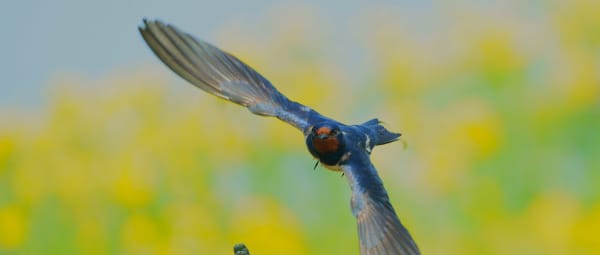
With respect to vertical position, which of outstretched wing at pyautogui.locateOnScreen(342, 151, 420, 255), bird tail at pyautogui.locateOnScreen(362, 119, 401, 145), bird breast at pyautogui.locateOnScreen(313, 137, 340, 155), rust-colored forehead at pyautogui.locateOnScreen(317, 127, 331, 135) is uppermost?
bird tail at pyautogui.locateOnScreen(362, 119, 401, 145)

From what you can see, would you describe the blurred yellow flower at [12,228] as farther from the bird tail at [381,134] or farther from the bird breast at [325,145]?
the bird breast at [325,145]

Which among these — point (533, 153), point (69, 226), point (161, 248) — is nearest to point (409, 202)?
point (533, 153)

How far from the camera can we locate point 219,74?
4.35ft

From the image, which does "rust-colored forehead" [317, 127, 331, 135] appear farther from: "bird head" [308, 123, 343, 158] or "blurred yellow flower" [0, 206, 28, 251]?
"blurred yellow flower" [0, 206, 28, 251]

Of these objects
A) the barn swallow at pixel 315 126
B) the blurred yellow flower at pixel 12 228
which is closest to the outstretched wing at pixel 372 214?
the barn swallow at pixel 315 126

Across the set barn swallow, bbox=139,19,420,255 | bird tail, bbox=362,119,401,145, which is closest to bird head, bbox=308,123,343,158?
barn swallow, bbox=139,19,420,255

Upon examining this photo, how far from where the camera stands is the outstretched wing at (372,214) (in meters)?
1.07

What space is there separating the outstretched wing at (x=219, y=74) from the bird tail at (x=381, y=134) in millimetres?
83

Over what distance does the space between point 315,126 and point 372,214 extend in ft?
0.48

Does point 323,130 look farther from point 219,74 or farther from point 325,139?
point 219,74

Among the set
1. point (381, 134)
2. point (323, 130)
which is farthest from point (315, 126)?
point (381, 134)

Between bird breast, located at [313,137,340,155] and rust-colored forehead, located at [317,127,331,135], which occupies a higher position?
rust-colored forehead, located at [317,127,331,135]

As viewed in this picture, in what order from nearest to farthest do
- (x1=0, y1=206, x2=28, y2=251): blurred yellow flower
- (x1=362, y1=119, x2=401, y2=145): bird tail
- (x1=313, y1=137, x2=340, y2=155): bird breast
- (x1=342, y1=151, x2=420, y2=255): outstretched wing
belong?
(x1=342, y1=151, x2=420, y2=255): outstretched wing < (x1=313, y1=137, x2=340, y2=155): bird breast < (x1=362, y1=119, x2=401, y2=145): bird tail < (x1=0, y1=206, x2=28, y2=251): blurred yellow flower

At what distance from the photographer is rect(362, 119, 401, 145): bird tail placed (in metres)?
1.33
